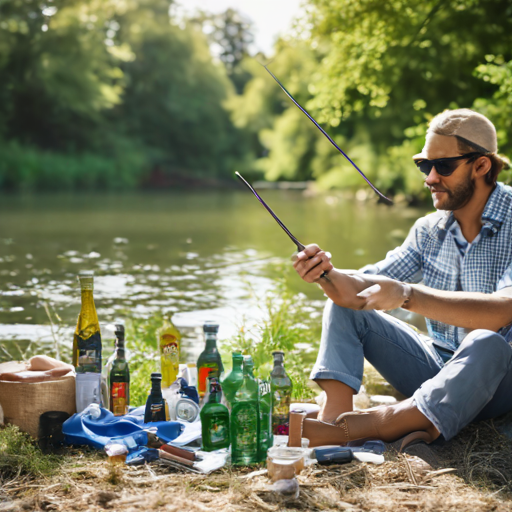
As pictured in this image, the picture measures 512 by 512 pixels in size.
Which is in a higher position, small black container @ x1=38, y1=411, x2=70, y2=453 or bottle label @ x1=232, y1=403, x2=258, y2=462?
bottle label @ x1=232, y1=403, x2=258, y2=462

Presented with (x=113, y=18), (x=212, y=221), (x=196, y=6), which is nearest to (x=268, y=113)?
(x=113, y=18)

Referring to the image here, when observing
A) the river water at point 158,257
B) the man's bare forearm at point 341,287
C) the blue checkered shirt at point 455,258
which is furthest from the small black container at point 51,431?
the river water at point 158,257

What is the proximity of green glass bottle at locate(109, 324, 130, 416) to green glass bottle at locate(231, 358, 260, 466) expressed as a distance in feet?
2.09

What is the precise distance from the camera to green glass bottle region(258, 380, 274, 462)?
2.67 m

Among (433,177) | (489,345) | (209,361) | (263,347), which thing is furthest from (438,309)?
(263,347)

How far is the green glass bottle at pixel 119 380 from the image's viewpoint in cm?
310

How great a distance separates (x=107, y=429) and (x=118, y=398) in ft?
0.74

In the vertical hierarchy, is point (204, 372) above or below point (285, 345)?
above

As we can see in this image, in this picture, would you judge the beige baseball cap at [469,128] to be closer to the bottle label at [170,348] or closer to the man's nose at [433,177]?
the man's nose at [433,177]

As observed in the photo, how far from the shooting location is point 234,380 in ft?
9.53

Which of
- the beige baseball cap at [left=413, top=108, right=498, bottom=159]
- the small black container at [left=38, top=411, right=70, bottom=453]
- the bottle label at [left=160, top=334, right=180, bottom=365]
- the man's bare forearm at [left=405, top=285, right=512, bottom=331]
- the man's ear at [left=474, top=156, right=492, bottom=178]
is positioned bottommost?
the small black container at [left=38, top=411, right=70, bottom=453]

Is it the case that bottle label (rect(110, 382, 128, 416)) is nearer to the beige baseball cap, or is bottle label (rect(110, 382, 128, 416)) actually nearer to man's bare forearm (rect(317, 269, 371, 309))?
man's bare forearm (rect(317, 269, 371, 309))

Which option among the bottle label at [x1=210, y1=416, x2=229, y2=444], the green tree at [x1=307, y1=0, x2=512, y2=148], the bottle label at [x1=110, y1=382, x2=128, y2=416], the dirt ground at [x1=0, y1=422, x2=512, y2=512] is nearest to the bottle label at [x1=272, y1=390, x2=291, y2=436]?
the bottle label at [x1=210, y1=416, x2=229, y2=444]

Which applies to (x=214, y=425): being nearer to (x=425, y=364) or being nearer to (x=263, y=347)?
(x=425, y=364)
